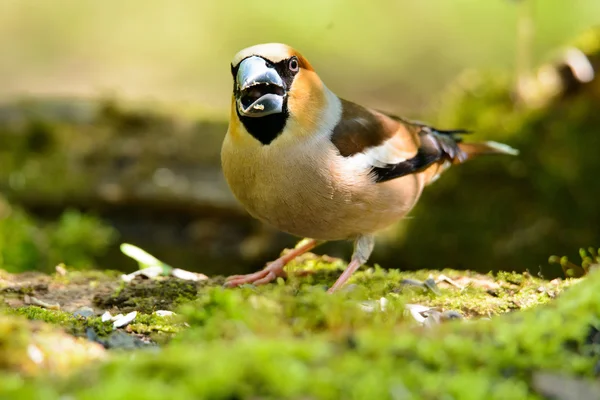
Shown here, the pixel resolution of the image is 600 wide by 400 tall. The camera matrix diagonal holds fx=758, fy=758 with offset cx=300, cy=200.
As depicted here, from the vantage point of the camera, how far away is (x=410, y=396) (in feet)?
7.18

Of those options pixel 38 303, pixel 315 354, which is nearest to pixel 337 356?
pixel 315 354

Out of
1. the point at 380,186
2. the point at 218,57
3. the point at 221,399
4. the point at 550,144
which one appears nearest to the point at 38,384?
the point at 221,399

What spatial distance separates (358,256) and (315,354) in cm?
235

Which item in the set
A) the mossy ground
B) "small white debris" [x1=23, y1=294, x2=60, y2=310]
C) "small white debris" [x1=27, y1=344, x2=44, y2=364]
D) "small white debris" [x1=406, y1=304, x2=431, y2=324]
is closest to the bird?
"small white debris" [x1=406, y1=304, x2=431, y2=324]

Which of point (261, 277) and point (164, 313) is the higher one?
point (164, 313)

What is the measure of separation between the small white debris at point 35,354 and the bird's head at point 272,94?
1823mm

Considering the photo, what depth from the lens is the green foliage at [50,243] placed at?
6.30 meters

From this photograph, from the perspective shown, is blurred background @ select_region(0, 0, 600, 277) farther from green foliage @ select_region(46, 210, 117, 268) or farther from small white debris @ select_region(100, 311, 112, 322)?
small white debris @ select_region(100, 311, 112, 322)

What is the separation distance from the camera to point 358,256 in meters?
4.61

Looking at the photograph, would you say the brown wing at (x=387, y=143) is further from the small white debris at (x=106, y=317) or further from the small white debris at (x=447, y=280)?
the small white debris at (x=106, y=317)

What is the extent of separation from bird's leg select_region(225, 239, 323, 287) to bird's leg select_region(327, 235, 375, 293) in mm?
455

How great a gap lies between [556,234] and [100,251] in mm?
4038

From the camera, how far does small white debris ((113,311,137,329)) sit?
11.2ft

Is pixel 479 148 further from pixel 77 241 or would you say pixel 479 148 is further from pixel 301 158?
pixel 77 241
